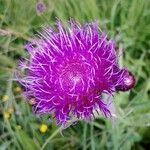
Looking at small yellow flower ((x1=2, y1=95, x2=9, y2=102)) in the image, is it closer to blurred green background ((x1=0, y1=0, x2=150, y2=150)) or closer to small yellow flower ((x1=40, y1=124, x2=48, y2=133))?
blurred green background ((x1=0, y1=0, x2=150, y2=150))

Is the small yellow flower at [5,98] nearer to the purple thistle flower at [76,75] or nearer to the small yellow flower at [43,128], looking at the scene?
the small yellow flower at [43,128]

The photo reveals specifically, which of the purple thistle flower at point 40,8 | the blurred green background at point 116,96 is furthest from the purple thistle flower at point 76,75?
the purple thistle flower at point 40,8

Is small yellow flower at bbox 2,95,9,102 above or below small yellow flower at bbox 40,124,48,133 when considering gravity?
above

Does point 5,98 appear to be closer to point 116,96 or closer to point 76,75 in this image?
point 116,96

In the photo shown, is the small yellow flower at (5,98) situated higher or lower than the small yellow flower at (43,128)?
higher

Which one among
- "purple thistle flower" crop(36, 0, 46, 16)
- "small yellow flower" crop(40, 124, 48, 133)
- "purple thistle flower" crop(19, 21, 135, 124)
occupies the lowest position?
"small yellow flower" crop(40, 124, 48, 133)

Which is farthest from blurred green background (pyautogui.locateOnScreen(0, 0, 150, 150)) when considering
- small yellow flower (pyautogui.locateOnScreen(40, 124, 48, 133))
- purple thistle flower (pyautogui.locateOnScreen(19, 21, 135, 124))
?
purple thistle flower (pyautogui.locateOnScreen(19, 21, 135, 124))

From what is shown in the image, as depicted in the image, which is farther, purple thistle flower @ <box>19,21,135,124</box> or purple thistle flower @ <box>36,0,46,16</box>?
purple thistle flower @ <box>36,0,46,16</box>
